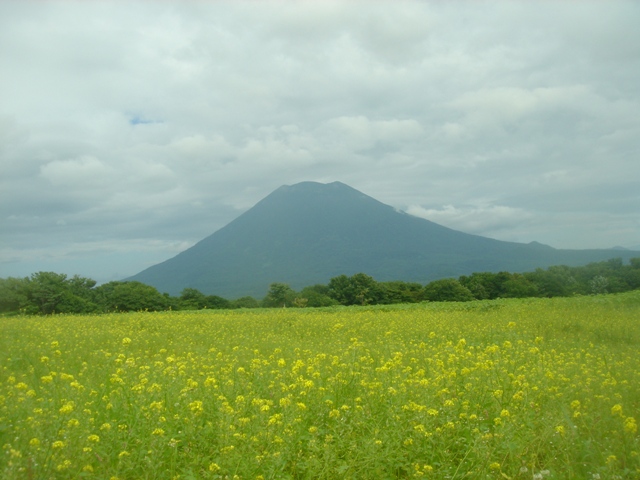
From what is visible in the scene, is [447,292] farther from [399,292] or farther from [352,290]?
[352,290]

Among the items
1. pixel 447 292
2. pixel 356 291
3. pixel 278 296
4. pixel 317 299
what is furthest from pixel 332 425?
pixel 278 296

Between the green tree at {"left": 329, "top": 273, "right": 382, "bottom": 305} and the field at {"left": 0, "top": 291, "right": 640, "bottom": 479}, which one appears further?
the green tree at {"left": 329, "top": 273, "right": 382, "bottom": 305}

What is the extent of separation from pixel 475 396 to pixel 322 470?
219cm

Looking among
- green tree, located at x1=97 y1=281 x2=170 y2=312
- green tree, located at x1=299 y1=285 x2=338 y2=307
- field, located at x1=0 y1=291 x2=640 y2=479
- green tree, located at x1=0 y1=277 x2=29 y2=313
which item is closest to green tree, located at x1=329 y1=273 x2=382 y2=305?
green tree, located at x1=299 y1=285 x2=338 y2=307

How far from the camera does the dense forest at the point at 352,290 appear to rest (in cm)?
4220

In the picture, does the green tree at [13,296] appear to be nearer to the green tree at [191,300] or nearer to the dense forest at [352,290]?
the dense forest at [352,290]

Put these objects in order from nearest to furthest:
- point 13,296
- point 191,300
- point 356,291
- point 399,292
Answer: point 13,296 < point 191,300 < point 399,292 < point 356,291

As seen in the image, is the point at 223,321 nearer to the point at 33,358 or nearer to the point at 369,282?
the point at 33,358

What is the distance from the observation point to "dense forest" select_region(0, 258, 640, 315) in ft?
138

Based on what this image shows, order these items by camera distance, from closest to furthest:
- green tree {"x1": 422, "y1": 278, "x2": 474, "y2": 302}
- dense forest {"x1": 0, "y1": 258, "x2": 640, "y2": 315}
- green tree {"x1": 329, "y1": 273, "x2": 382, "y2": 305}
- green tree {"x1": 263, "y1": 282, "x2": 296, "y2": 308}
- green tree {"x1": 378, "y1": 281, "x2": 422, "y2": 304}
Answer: dense forest {"x1": 0, "y1": 258, "x2": 640, "y2": 315}
green tree {"x1": 422, "y1": 278, "x2": 474, "y2": 302}
green tree {"x1": 378, "y1": 281, "x2": 422, "y2": 304}
green tree {"x1": 329, "y1": 273, "x2": 382, "y2": 305}
green tree {"x1": 263, "y1": 282, "x2": 296, "y2": 308}

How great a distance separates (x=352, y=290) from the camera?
63.9m

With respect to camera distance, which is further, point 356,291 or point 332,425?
point 356,291

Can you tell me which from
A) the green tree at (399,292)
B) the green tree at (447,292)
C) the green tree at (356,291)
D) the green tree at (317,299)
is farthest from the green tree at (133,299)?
the green tree at (447,292)

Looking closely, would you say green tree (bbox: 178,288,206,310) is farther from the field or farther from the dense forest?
the field
